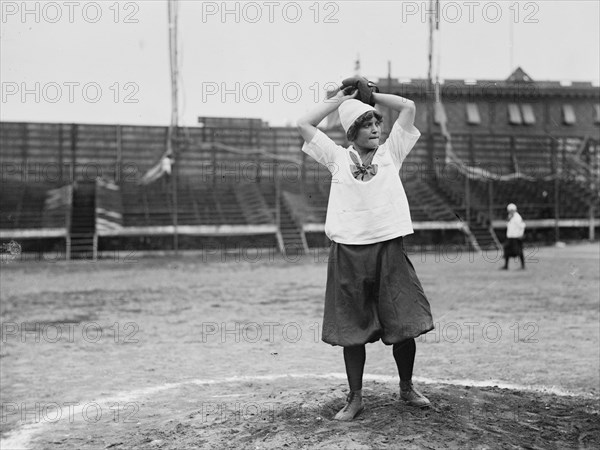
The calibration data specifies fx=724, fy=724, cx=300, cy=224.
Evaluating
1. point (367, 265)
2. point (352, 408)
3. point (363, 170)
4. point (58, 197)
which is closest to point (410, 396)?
point (352, 408)

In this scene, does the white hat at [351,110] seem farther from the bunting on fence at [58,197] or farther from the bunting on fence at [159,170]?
the bunting on fence at [159,170]

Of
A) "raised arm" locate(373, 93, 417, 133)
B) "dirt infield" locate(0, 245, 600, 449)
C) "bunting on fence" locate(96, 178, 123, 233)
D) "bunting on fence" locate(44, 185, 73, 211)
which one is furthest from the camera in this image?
"bunting on fence" locate(44, 185, 73, 211)

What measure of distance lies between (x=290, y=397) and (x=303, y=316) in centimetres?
499

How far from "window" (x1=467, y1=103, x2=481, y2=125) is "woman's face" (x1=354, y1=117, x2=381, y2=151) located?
3940 centimetres

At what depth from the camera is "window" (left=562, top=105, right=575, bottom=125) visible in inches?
1714

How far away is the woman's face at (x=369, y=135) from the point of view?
402 centimetres

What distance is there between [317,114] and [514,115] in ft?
135

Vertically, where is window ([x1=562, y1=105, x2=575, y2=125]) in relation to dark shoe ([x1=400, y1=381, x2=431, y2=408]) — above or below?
above

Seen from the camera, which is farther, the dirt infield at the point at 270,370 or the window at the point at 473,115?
the window at the point at 473,115

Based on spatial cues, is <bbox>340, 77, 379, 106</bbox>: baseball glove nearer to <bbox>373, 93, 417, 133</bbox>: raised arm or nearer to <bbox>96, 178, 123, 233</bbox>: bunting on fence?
<bbox>373, 93, 417, 133</bbox>: raised arm

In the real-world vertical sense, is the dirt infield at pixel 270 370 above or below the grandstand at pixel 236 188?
below

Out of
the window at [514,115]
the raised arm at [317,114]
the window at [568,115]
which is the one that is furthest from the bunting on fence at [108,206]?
the window at [568,115]

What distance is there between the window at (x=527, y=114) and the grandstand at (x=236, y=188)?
9.67 metres

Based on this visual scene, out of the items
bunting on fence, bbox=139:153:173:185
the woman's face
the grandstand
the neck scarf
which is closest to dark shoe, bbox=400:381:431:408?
the neck scarf
